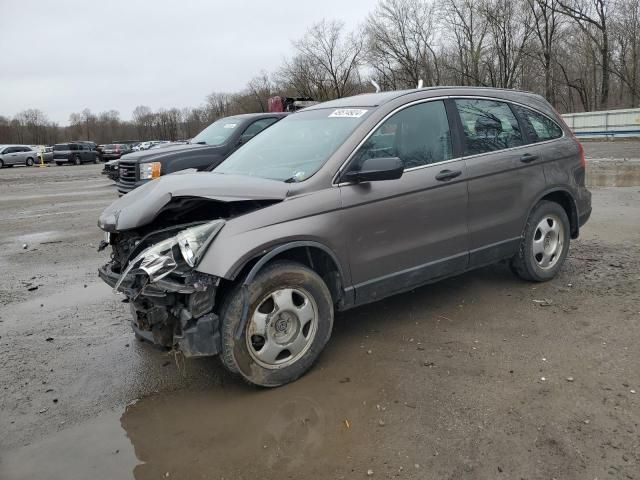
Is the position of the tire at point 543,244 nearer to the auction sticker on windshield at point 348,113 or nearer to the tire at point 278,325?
the auction sticker on windshield at point 348,113

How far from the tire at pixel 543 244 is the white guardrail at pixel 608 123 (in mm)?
28056

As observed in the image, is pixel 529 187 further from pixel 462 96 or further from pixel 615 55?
pixel 615 55

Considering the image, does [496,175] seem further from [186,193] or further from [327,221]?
[186,193]

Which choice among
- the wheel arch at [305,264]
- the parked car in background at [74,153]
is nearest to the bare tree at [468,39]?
the parked car in background at [74,153]

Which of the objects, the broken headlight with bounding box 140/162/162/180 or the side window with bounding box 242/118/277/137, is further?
the side window with bounding box 242/118/277/137

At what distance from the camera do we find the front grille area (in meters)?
9.28

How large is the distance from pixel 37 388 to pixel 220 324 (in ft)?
5.09

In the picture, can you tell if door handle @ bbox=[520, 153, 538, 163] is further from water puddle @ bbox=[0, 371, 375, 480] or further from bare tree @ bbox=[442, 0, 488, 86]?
bare tree @ bbox=[442, 0, 488, 86]

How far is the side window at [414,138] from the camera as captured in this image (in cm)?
392

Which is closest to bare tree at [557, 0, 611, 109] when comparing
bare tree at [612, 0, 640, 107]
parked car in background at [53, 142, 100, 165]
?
bare tree at [612, 0, 640, 107]

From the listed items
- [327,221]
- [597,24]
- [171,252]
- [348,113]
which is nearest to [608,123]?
[597,24]

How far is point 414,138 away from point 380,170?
79 centimetres

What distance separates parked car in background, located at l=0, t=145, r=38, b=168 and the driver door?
41045 mm

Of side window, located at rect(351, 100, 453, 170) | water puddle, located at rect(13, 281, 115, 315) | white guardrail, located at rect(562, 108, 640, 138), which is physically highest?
white guardrail, located at rect(562, 108, 640, 138)
